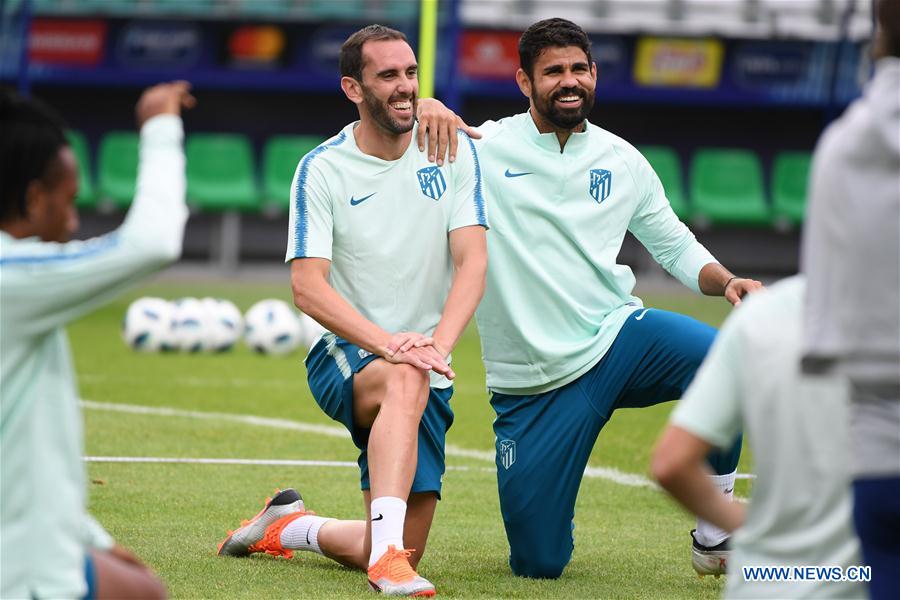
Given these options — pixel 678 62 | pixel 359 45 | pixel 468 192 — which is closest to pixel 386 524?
pixel 468 192

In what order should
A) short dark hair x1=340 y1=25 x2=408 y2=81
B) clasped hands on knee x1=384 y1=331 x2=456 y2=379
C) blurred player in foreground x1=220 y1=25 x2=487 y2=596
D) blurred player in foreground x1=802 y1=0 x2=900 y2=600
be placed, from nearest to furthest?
blurred player in foreground x1=802 y1=0 x2=900 y2=600 → clasped hands on knee x1=384 y1=331 x2=456 y2=379 → blurred player in foreground x1=220 y1=25 x2=487 y2=596 → short dark hair x1=340 y1=25 x2=408 y2=81

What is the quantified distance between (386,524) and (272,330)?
A: 806cm

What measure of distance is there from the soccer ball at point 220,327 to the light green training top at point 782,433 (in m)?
10.2

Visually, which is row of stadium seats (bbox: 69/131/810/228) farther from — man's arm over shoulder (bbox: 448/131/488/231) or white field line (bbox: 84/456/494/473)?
man's arm over shoulder (bbox: 448/131/488/231)

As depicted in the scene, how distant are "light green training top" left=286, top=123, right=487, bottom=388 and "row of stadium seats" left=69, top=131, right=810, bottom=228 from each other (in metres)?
15.6

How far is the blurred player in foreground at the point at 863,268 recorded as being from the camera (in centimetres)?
263

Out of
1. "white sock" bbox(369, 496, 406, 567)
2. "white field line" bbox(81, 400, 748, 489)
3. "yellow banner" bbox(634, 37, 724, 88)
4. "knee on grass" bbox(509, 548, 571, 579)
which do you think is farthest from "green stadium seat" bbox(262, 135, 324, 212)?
"white sock" bbox(369, 496, 406, 567)

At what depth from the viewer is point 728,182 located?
2238cm

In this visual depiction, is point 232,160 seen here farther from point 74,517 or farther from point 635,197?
point 74,517

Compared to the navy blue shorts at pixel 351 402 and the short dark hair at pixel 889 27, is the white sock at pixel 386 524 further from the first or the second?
the short dark hair at pixel 889 27

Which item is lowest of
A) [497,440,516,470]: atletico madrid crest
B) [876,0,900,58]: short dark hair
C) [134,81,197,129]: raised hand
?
[497,440,516,470]: atletico madrid crest

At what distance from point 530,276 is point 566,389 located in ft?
1.50

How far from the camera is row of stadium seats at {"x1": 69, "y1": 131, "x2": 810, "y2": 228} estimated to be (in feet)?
69.3

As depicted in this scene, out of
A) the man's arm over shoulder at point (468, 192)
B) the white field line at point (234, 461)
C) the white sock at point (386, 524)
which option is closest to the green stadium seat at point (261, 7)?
the white field line at point (234, 461)
